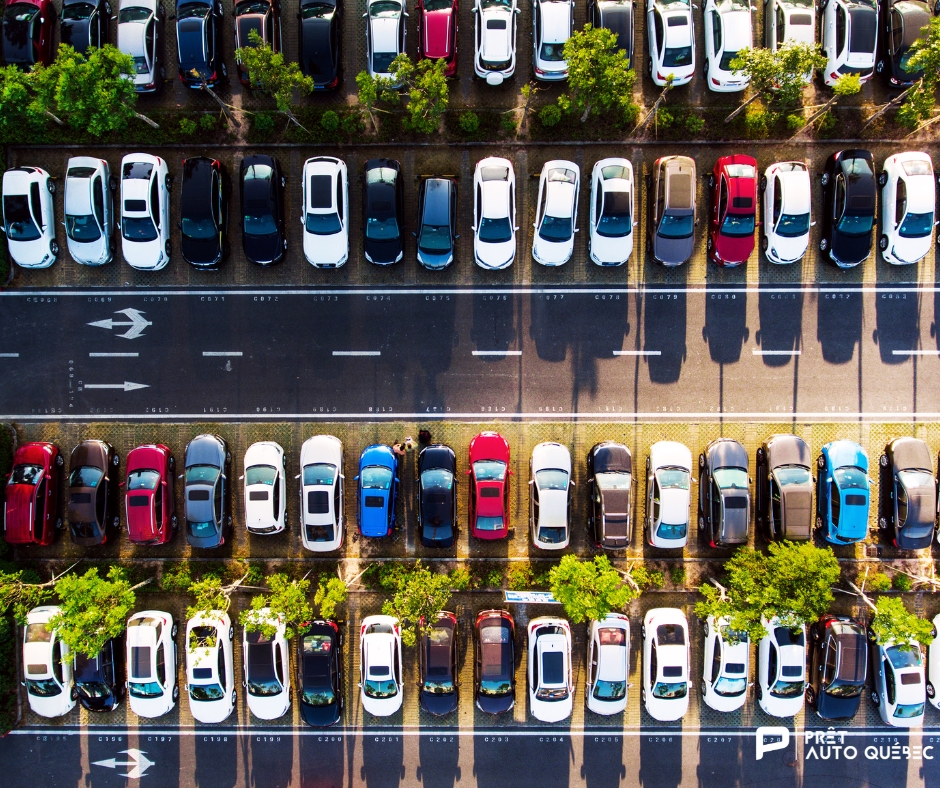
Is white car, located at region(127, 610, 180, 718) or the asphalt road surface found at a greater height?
the asphalt road surface

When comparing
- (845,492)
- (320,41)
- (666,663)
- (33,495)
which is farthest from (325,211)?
(845,492)

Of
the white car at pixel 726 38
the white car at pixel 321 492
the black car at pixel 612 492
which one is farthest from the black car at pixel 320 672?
the white car at pixel 726 38

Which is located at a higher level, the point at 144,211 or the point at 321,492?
the point at 144,211

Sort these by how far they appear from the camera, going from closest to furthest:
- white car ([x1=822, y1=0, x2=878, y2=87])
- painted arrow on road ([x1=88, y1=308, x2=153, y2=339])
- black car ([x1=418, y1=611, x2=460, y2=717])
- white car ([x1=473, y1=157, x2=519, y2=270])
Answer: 1. white car ([x1=473, y1=157, x2=519, y2=270])
2. white car ([x1=822, y1=0, x2=878, y2=87])
3. black car ([x1=418, y1=611, x2=460, y2=717])
4. painted arrow on road ([x1=88, y1=308, x2=153, y2=339])

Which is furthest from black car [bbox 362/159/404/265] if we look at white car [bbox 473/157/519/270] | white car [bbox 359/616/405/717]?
white car [bbox 359/616/405/717]

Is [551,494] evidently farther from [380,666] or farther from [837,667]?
[837,667]

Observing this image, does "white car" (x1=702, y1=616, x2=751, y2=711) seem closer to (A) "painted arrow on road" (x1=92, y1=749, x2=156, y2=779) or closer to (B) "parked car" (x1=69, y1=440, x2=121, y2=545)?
(A) "painted arrow on road" (x1=92, y1=749, x2=156, y2=779)

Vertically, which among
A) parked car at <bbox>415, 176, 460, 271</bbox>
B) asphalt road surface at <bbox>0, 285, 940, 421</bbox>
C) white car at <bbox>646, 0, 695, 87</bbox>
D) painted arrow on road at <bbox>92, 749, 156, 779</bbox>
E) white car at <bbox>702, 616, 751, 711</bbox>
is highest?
white car at <bbox>646, 0, 695, 87</bbox>
